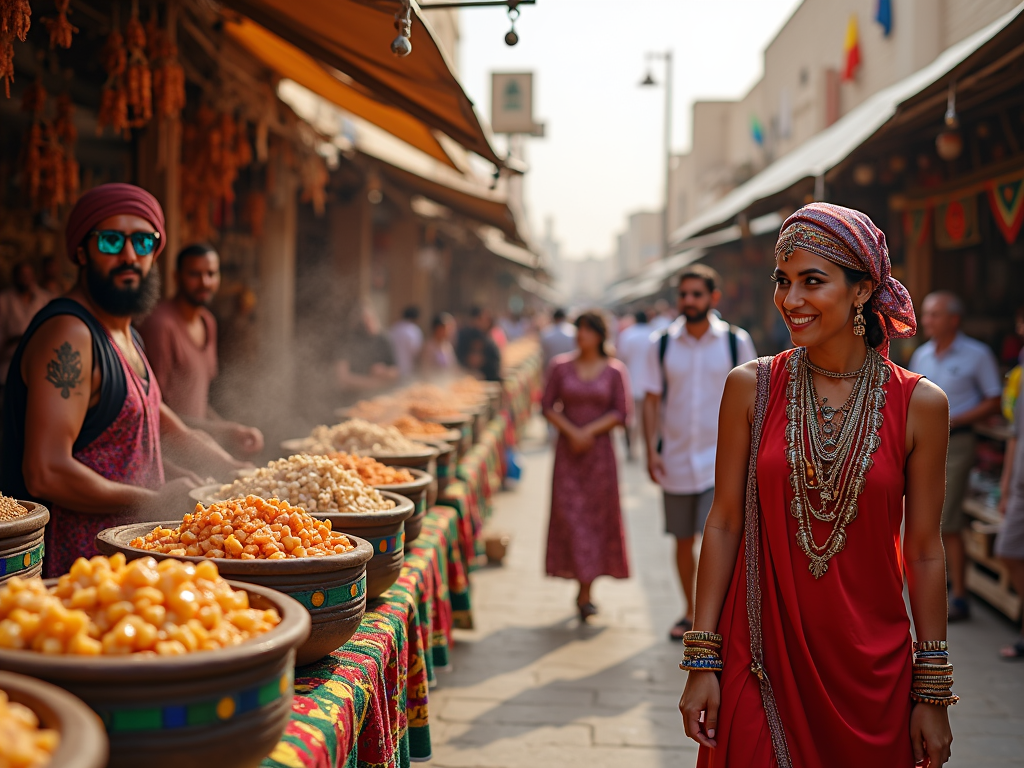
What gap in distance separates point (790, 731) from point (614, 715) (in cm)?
247

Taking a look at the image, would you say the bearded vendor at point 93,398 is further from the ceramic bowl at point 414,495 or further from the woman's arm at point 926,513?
the woman's arm at point 926,513

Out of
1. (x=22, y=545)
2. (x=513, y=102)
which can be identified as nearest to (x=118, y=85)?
(x=22, y=545)

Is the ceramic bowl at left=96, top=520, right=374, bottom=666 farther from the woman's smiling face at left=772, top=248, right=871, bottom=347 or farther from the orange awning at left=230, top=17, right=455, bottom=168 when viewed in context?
the orange awning at left=230, top=17, right=455, bottom=168

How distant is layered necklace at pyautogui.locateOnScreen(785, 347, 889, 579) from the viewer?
2223 mm

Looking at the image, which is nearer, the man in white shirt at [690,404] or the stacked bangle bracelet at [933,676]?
the stacked bangle bracelet at [933,676]

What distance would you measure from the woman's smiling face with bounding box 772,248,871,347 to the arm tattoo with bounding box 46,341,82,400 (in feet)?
6.64

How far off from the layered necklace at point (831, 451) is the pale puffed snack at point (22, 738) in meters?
1.68

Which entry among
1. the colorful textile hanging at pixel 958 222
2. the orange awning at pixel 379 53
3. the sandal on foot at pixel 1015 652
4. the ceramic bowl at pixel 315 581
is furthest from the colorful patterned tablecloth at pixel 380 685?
the colorful textile hanging at pixel 958 222

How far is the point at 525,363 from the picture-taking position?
59.3 feet

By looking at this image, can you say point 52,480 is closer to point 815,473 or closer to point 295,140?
point 815,473

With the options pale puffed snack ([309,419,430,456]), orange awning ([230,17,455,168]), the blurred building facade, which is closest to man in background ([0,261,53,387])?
orange awning ([230,17,455,168])

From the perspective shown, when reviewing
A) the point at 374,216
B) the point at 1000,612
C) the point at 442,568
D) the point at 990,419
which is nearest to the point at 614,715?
the point at 442,568

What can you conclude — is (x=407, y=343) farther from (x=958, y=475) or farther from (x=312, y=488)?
(x=312, y=488)

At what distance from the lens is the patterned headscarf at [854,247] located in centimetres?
222
